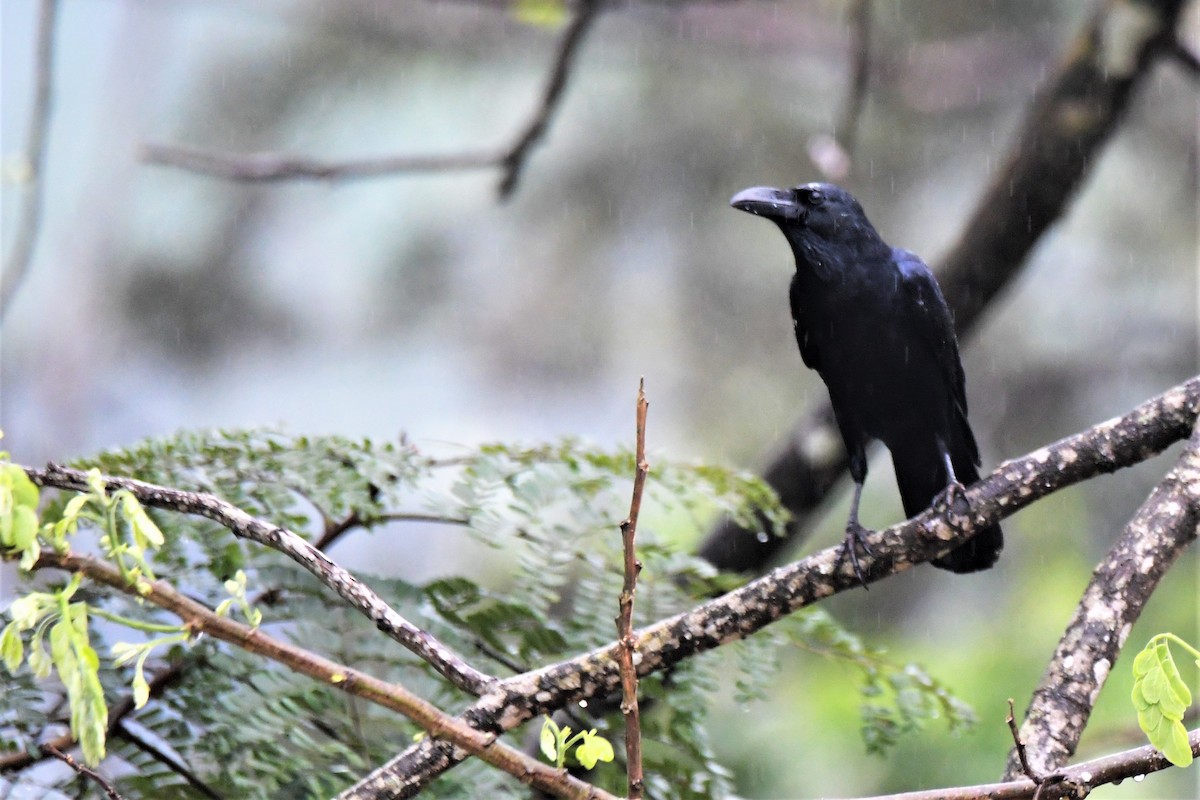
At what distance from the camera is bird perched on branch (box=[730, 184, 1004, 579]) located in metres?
2.46

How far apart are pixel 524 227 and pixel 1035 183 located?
3.31 m

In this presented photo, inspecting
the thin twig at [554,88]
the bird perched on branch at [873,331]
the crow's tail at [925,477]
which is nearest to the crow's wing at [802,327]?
the bird perched on branch at [873,331]

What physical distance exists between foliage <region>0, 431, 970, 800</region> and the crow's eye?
0.70m

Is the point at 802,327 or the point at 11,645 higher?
the point at 802,327

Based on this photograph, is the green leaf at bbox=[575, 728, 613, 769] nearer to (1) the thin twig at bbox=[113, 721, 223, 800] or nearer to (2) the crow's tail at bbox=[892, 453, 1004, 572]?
(1) the thin twig at bbox=[113, 721, 223, 800]

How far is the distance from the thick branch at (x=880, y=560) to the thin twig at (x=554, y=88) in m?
2.07

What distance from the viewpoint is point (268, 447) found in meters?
1.91

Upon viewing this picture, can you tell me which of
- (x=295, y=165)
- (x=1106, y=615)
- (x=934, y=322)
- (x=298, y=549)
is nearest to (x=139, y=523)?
(x=298, y=549)

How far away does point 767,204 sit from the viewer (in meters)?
2.47

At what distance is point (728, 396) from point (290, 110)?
2.66 m

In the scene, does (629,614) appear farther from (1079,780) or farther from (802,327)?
(802,327)

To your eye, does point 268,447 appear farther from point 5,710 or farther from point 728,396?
point 728,396

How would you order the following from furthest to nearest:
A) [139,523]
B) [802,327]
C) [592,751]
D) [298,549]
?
[802,327] < [298,549] < [592,751] < [139,523]

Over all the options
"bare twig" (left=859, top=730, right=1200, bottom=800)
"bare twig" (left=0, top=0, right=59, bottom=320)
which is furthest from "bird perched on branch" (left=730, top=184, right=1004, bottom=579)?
"bare twig" (left=0, top=0, right=59, bottom=320)
